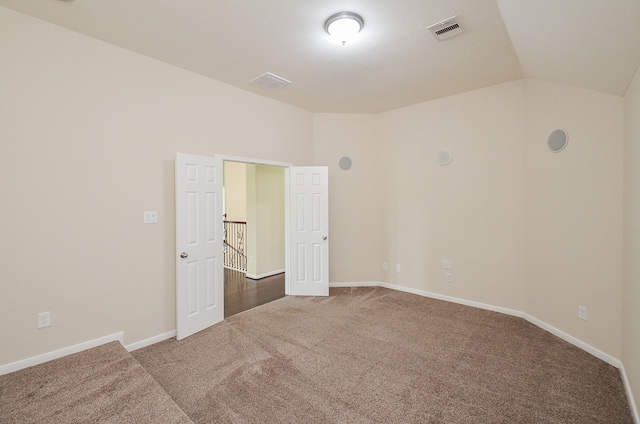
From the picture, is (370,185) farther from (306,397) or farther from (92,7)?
(92,7)

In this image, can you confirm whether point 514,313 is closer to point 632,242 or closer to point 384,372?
point 632,242

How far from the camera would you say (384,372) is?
2.42 meters

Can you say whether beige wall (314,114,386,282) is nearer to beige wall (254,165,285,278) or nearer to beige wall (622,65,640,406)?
beige wall (254,165,285,278)

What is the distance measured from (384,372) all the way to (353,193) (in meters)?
3.04

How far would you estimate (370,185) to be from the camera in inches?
194

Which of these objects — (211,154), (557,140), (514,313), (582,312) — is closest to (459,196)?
(557,140)

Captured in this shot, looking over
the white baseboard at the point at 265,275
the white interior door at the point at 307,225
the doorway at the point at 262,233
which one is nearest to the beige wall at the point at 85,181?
the white interior door at the point at 307,225

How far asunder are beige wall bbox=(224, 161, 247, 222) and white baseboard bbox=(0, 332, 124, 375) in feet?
13.4

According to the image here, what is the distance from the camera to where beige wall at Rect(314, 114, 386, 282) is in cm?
491

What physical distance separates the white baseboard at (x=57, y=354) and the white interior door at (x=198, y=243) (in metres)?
0.58

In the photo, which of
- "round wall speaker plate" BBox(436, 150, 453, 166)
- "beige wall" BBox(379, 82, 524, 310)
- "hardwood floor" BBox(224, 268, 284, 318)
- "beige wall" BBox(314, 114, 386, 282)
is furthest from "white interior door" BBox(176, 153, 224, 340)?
"round wall speaker plate" BBox(436, 150, 453, 166)

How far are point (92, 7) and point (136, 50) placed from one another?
62 centimetres

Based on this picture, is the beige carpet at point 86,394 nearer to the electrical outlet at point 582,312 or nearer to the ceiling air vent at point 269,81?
the ceiling air vent at point 269,81

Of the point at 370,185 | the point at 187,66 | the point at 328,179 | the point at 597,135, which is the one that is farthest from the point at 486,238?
the point at 187,66
